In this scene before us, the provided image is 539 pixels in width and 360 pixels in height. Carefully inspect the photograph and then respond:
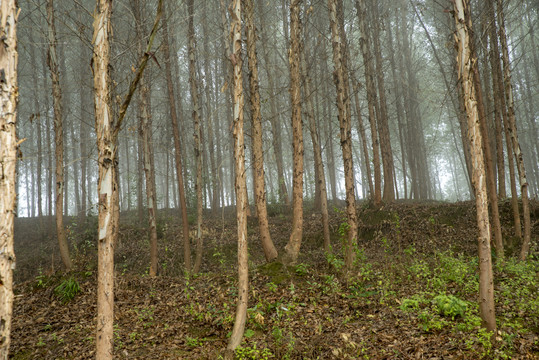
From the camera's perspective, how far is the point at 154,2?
15711mm

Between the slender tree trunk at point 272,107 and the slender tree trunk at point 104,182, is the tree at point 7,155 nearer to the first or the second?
the slender tree trunk at point 104,182

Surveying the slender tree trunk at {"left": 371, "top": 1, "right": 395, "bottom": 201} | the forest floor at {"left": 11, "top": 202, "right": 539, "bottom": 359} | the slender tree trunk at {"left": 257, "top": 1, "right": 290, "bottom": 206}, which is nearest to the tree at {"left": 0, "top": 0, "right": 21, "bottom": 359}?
the forest floor at {"left": 11, "top": 202, "right": 539, "bottom": 359}

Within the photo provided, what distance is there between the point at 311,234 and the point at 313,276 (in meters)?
4.85

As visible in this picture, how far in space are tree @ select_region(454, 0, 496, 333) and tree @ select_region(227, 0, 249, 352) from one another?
11.8 feet

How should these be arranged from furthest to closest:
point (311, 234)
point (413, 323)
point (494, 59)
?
point (311, 234), point (494, 59), point (413, 323)

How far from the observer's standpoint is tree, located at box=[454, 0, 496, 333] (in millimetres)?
5281

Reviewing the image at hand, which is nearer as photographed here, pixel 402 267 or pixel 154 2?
pixel 402 267

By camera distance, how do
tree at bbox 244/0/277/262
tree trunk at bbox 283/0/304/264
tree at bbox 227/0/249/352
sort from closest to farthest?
1. tree at bbox 227/0/249/352
2. tree at bbox 244/0/277/262
3. tree trunk at bbox 283/0/304/264

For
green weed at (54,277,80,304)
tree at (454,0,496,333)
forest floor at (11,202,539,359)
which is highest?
tree at (454,0,496,333)

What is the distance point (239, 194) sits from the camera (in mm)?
5992

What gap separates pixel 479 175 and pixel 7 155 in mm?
6117

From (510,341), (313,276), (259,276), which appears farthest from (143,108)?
(510,341)

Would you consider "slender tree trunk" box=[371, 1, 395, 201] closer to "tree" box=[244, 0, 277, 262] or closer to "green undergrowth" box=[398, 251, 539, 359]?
"green undergrowth" box=[398, 251, 539, 359]

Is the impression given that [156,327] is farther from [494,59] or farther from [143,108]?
[494,59]
